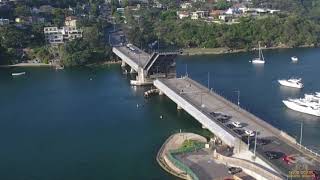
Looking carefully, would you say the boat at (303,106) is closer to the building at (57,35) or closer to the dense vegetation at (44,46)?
A: the dense vegetation at (44,46)

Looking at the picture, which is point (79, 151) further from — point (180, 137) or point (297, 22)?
point (297, 22)

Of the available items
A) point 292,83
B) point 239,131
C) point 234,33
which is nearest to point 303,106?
point 292,83

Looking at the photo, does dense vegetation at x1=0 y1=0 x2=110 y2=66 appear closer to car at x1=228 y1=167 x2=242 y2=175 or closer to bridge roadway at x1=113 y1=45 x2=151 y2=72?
bridge roadway at x1=113 y1=45 x2=151 y2=72

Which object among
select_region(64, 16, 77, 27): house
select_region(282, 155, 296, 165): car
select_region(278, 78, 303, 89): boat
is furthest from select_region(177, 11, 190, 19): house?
select_region(282, 155, 296, 165): car

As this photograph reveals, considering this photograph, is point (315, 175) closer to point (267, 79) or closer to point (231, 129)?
point (231, 129)

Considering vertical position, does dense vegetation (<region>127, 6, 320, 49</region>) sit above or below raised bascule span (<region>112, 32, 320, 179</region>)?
above

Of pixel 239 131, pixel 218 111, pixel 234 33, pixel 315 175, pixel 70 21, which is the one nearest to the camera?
pixel 315 175

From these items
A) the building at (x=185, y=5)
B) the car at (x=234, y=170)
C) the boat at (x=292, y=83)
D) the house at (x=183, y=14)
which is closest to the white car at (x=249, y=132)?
the car at (x=234, y=170)

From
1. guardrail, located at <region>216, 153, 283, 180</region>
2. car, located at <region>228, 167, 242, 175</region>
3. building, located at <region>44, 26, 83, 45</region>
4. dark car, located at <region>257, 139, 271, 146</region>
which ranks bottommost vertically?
car, located at <region>228, 167, 242, 175</region>

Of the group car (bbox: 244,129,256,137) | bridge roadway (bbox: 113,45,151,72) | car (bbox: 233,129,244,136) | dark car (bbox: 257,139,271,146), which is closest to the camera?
dark car (bbox: 257,139,271,146)
